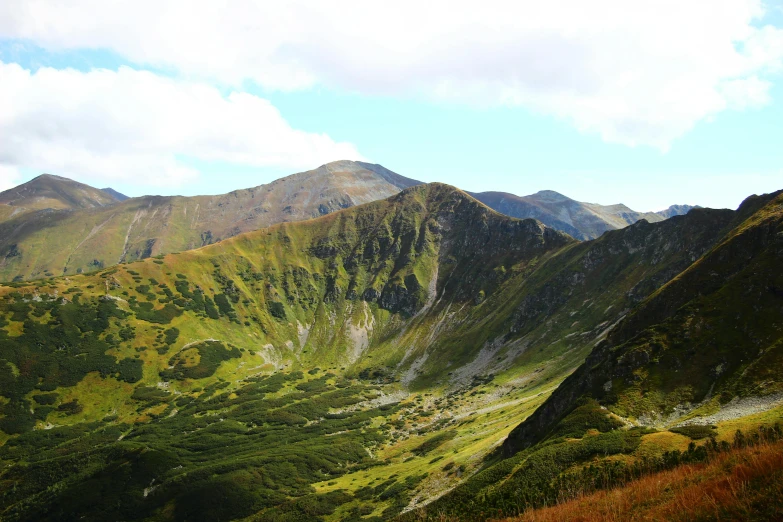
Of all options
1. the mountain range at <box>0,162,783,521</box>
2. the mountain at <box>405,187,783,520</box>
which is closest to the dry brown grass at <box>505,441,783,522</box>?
the mountain range at <box>0,162,783,521</box>

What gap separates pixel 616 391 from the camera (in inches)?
3061

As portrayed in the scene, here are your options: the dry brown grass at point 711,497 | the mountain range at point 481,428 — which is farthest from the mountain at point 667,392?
the dry brown grass at point 711,497

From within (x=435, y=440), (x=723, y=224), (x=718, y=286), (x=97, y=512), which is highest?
(x=723, y=224)

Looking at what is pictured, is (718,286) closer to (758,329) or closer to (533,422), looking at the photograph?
(758,329)

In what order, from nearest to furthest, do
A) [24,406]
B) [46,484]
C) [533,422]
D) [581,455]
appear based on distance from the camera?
[581,455]
[533,422]
[46,484]
[24,406]

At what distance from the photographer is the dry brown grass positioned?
14492 mm

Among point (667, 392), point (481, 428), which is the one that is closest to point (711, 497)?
point (667, 392)

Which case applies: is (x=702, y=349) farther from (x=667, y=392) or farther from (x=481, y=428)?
(x=481, y=428)

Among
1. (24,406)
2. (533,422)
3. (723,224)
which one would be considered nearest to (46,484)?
(24,406)

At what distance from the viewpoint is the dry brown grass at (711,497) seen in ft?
47.5

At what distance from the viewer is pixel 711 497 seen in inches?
614

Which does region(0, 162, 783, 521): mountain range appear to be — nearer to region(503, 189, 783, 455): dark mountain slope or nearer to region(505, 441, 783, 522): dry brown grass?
region(505, 441, 783, 522): dry brown grass

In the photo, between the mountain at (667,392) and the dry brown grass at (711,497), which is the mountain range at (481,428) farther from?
the mountain at (667,392)

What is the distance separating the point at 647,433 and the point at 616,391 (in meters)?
22.0
